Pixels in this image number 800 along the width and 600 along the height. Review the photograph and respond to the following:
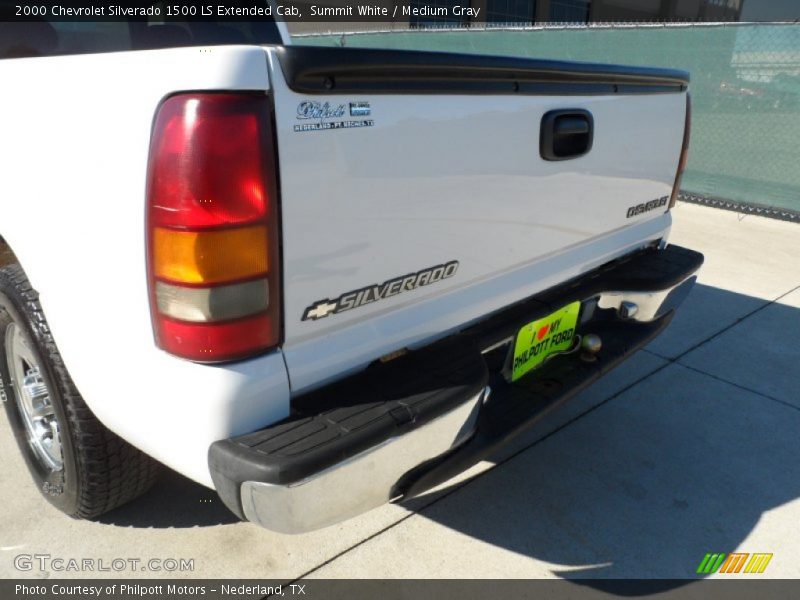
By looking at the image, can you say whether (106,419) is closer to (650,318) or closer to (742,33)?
(650,318)

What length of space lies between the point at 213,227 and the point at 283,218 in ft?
0.53

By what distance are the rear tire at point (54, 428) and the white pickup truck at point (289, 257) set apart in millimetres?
11

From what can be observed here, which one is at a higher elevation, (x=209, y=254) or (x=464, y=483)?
(x=209, y=254)

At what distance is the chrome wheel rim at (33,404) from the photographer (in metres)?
2.30

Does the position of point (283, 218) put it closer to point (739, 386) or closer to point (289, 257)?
point (289, 257)

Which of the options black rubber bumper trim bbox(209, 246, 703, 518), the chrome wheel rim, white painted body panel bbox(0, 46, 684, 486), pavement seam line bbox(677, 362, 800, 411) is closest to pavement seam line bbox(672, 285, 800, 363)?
pavement seam line bbox(677, 362, 800, 411)

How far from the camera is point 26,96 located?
1751mm

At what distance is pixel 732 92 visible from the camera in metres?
7.60

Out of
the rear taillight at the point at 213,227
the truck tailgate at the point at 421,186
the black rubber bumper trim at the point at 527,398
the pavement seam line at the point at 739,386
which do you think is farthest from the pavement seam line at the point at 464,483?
the rear taillight at the point at 213,227

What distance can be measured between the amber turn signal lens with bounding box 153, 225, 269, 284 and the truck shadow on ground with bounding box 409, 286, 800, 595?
4.50ft

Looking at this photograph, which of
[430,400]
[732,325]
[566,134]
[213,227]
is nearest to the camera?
[213,227]
